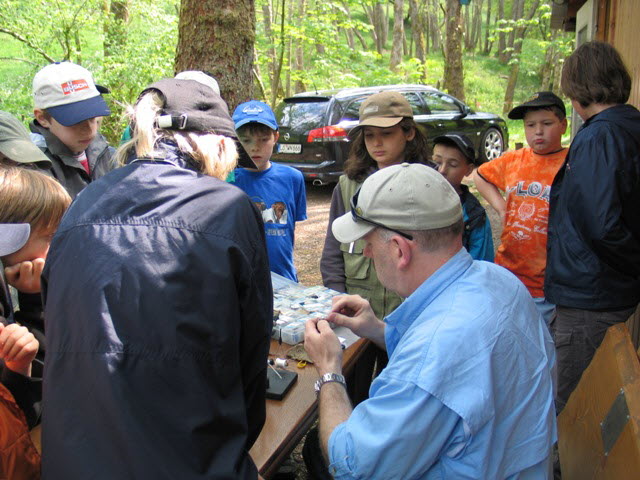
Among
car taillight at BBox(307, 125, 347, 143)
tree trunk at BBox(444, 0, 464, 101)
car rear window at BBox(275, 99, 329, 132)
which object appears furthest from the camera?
tree trunk at BBox(444, 0, 464, 101)

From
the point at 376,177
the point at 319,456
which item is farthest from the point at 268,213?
the point at 376,177

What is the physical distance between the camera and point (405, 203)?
1.50 m

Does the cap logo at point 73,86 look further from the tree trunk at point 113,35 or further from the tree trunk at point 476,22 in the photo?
the tree trunk at point 476,22

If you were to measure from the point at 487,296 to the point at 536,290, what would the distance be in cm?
207

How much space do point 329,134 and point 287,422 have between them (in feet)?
23.7

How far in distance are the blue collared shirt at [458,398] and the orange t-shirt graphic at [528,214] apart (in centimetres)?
185

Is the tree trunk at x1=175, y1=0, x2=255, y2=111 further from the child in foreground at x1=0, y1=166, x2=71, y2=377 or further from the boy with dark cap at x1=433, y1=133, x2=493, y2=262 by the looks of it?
the child in foreground at x1=0, y1=166, x2=71, y2=377

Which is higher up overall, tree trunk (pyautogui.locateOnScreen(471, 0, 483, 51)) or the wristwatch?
tree trunk (pyautogui.locateOnScreen(471, 0, 483, 51))

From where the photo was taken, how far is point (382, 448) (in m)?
1.25

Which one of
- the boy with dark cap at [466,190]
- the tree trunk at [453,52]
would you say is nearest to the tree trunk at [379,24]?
the tree trunk at [453,52]

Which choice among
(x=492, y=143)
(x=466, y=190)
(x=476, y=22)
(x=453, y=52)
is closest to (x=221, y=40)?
(x=466, y=190)

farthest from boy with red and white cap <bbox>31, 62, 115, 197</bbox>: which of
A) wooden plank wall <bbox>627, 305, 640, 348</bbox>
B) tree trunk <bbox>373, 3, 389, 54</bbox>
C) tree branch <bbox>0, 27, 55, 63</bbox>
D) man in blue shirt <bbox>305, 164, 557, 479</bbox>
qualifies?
tree trunk <bbox>373, 3, 389, 54</bbox>

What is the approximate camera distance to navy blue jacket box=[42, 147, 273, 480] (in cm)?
108

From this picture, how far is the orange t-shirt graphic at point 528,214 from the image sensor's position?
124 inches
